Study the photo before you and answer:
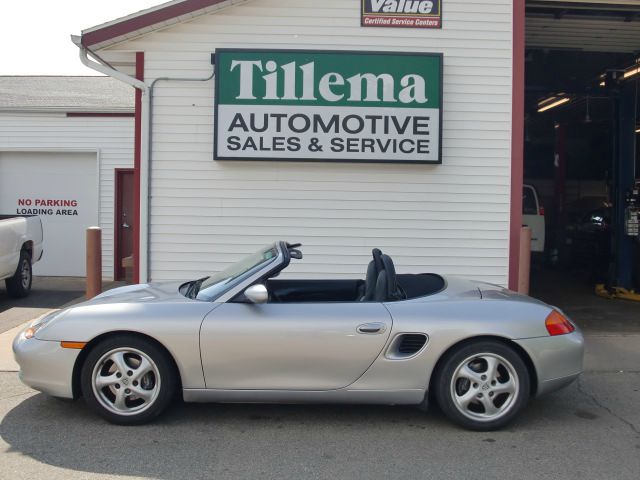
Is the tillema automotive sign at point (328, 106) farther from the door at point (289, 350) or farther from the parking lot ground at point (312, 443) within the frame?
the door at point (289, 350)

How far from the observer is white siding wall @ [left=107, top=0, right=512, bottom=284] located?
869 centimetres

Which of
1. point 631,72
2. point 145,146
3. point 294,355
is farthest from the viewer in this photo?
point 631,72

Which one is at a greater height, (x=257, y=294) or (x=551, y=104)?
(x=551, y=104)

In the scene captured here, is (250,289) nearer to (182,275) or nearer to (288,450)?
(288,450)

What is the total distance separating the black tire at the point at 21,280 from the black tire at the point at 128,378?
6.47m

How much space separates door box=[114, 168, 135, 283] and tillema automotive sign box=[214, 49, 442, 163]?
506cm

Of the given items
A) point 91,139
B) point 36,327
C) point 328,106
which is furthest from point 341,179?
point 91,139

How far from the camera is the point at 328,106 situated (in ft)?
28.1

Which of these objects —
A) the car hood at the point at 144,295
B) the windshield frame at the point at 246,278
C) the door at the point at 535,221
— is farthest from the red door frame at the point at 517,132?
the door at the point at 535,221

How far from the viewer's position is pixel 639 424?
5426 millimetres

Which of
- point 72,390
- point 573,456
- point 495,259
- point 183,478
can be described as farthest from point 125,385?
point 495,259

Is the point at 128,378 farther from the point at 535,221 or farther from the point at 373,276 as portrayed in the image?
the point at 535,221

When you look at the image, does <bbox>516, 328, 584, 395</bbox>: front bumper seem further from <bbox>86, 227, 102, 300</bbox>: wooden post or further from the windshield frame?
<bbox>86, 227, 102, 300</bbox>: wooden post

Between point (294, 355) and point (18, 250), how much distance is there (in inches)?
292
